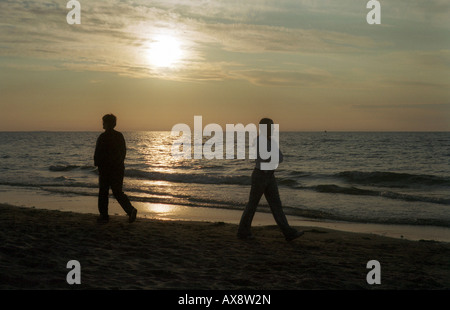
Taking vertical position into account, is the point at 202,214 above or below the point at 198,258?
above

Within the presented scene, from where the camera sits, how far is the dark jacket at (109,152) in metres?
8.16

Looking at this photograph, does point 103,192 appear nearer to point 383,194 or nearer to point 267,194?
point 267,194

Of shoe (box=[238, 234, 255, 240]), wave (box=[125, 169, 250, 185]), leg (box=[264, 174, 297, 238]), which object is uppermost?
wave (box=[125, 169, 250, 185])

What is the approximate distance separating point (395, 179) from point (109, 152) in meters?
18.5

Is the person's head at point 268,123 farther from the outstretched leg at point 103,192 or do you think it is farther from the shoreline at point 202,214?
the shoreline at point 202,214

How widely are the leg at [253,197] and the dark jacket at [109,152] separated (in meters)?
2.46

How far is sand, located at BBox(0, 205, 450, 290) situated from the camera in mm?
5074

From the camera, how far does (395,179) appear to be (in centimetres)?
2323

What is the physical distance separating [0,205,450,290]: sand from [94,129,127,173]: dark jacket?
108 centimetres

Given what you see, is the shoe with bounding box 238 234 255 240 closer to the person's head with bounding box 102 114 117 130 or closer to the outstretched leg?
the outstretched leg

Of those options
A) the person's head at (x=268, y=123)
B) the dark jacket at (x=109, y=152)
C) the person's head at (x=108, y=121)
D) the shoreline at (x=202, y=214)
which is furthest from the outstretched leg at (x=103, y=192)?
the person's head at (x=268, y=123)

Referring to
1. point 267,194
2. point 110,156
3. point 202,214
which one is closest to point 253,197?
point 267,194

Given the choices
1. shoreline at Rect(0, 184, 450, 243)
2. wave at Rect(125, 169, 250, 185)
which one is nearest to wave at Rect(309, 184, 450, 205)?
wave at Rect(125, 169, 250, 185)
